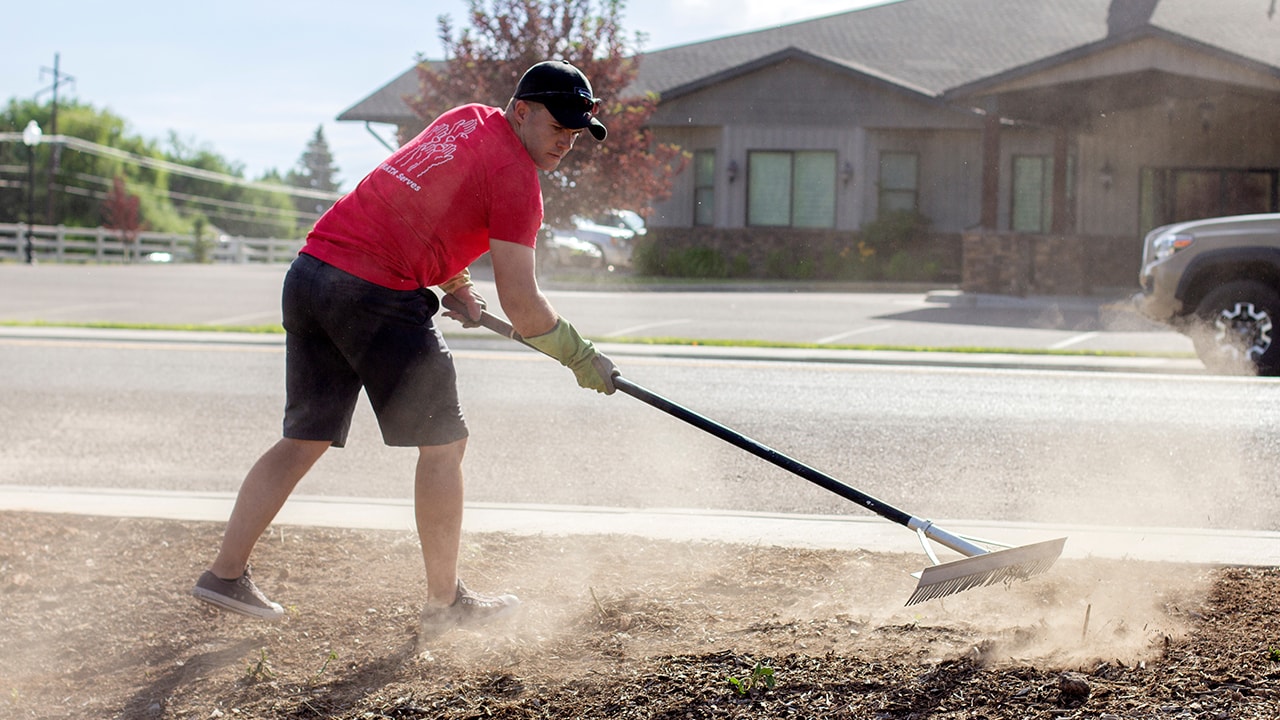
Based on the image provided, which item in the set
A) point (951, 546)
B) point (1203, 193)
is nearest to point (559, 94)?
point (951, 546)

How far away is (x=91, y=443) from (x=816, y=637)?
5.39 meters

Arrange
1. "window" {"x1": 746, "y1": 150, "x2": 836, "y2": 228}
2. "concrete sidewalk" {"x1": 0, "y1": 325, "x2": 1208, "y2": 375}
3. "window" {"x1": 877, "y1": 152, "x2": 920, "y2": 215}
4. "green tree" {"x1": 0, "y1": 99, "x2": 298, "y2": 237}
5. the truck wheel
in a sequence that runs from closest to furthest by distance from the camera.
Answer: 1. the truck wheel
2. "concrete sidewalk" {"x1": 0, "y1": 325, "x2": 1208, "y2": 375}
3. "window" {"x1": 877, "y1": 152, "x2": 920, "y2": 215}
4. "window" {"x1": 746, "y1": 150, "x2": 836, "y2": 228}
5. "green tree" {"x1": 0, "y1": 99, "x2": 298, "y2": 237}

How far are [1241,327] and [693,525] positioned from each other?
24.5ft

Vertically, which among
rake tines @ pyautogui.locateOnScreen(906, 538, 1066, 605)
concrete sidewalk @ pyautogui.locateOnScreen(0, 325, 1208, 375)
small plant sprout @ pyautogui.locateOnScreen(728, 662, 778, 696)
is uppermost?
concrete sidewalk @ pyautogui.locateOnScreen(0, 325, 1208, 375)

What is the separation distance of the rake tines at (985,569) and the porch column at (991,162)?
17.9m

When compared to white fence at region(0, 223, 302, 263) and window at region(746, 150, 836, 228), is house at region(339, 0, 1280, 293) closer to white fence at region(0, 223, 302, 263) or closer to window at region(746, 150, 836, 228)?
window at region(746, 150, 836, 228)

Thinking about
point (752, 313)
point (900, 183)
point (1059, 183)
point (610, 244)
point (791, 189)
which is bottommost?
point (752, 313)

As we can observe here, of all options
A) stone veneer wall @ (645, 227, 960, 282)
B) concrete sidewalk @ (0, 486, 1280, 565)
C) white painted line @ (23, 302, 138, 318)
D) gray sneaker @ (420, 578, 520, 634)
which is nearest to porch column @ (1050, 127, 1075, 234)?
stone veneer wall @ (645, 227, 960, 282)

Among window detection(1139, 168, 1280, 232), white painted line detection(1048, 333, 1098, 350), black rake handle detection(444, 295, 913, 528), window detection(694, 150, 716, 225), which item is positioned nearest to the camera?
black rake handle detection(444, 295, 913, 528)

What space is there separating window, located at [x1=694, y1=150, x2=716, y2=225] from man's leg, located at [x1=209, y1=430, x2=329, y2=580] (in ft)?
81.6

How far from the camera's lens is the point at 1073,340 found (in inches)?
551

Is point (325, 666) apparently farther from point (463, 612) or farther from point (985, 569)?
point (985, 569)

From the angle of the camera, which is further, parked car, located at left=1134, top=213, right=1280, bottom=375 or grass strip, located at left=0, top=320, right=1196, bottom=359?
grass strip, located at left=0, top=320, right=1196, bottom=359

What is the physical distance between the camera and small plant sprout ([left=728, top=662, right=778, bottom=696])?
10.8 feet
